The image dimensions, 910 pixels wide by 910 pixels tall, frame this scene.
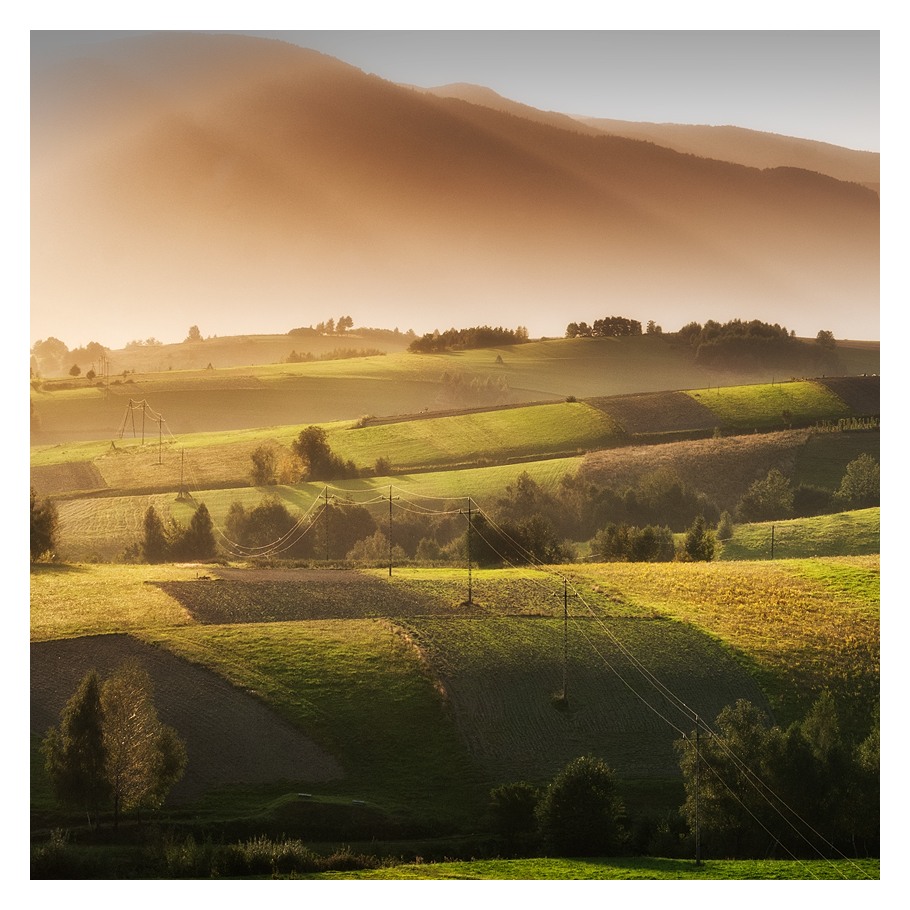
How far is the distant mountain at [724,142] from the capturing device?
2656 cm

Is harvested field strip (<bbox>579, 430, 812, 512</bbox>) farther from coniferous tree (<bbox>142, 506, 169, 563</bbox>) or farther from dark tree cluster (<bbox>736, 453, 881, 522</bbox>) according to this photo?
coniferous tree (<bbox>142, 506, 169, 563</bbox>)

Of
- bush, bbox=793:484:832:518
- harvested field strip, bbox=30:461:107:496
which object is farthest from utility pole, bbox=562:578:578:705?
harvested field strip, bbox=30:461:107:496

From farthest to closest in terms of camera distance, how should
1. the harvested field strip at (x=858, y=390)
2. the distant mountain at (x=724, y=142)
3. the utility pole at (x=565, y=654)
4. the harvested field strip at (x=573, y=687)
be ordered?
the harvested field strip at (x=858, y=390) < the distant mountain at (x=724, y=142) < the utility pole at (x=565, y=654) < the harvested field strip at (x=573, y=687)

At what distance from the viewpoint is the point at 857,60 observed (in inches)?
920

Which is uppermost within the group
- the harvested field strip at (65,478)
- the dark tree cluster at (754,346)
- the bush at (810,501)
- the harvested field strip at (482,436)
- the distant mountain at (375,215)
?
the distant mountain at (375,215)

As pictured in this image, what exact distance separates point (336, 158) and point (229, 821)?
1745 centimetres

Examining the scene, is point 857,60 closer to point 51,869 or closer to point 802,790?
point 802,790

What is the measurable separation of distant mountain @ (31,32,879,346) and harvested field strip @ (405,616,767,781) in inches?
406

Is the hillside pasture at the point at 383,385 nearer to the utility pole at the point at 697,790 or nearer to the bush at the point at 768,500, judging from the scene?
the bush at the point at 768,500

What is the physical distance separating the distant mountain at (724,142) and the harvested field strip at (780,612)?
36.4 ft

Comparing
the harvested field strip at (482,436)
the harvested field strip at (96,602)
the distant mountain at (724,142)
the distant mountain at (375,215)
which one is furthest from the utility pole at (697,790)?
the harvested field strip at (482,436)

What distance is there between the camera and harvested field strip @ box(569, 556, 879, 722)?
27.3 meters

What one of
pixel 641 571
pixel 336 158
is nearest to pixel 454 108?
pixel 336 158

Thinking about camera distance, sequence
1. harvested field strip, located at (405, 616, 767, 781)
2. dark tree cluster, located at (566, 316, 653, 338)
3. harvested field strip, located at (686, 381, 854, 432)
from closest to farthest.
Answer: harvested field strip, located at (405, 616, 767, 781), dark tree cluster, located at (566, 316, 653, 338), harvested field strip, located at (686, 381, 854, 432)
